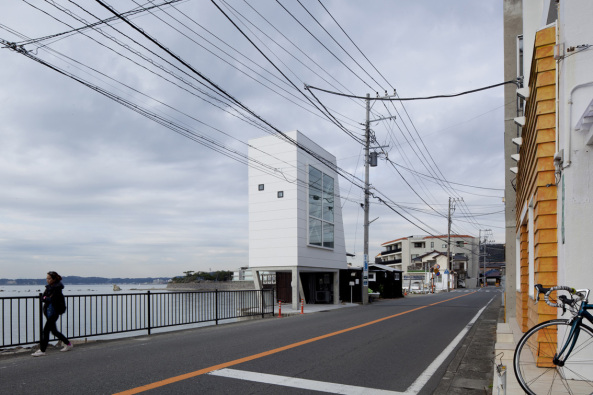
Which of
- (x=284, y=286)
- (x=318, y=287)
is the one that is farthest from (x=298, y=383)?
(x=318, y=287)

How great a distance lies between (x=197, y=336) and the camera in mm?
12156

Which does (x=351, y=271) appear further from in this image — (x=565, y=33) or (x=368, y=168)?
(x=565, y=33)

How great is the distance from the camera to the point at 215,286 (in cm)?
9081

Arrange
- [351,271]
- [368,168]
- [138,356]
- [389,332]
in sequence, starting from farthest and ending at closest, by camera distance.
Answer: [351,271] → [368,168] → [389,332] → [138,356]

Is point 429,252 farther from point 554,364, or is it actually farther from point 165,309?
point 554,364

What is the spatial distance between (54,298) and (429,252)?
8427 centimetres

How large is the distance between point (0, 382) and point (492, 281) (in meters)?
122

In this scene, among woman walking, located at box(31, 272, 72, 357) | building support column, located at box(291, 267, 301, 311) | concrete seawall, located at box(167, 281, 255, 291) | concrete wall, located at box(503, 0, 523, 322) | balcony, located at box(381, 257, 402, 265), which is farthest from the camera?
balcony, located at box(381, 257, 402, 265)

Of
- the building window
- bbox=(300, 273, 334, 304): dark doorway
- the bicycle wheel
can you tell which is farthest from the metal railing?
bbox=(300, 273, 334, 304): dark doorway

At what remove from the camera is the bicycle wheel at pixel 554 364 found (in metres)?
4.41

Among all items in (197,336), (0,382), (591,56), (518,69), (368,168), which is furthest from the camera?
(368,168)

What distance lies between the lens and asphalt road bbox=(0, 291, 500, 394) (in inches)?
251

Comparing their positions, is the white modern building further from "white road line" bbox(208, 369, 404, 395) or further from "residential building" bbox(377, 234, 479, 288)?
"residential building" bbox(377, 234, 479, 288)

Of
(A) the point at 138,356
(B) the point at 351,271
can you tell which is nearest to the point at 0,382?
(A) the point at 138,356
